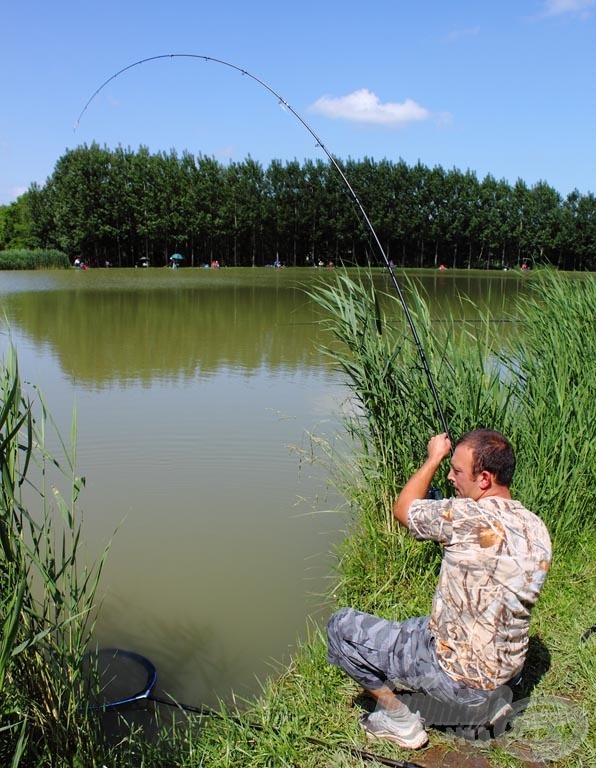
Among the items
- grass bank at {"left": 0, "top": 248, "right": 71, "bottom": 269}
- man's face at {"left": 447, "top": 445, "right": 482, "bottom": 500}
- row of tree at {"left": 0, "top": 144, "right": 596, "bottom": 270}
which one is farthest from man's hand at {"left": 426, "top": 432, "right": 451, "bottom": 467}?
row of tree at {"left": 0, "top": 144, "right": 596, "bottom": 270}

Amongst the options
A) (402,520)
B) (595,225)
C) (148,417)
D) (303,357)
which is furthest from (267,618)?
(595,225)

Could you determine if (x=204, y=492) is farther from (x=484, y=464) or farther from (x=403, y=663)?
(x=484, y=464)

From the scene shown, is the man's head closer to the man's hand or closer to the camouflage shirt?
the camouflage shirt

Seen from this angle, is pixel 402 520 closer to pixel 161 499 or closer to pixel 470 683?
pixel 470 683

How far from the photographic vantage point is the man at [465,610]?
2.37 metres

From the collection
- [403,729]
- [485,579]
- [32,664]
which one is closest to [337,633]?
[403,729]

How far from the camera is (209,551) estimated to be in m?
5.14

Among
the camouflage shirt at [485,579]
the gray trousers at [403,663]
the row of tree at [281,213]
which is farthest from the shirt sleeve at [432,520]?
the row of tree at [281,213]

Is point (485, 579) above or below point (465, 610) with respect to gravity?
above

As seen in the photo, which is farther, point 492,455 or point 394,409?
point 394,409

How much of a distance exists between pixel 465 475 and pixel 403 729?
973mm

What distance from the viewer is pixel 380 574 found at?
4.12m

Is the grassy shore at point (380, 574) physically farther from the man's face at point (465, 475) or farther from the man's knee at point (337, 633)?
the man's face at point (465, 475)

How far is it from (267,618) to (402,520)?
1996 mm
